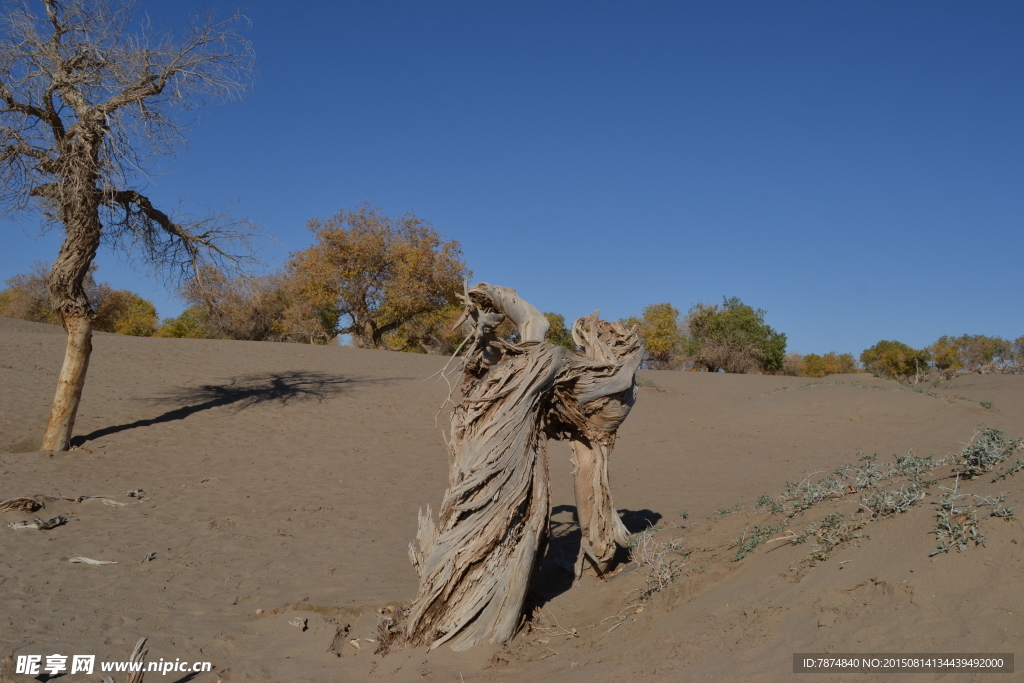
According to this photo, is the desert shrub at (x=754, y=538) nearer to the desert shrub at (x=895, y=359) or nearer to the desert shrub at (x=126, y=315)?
the desert shrub at (x=126, y=315)

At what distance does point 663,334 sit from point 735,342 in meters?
4.43

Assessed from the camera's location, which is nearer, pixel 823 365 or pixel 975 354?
pixel 975 354

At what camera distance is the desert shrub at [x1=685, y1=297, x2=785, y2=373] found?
129 ft

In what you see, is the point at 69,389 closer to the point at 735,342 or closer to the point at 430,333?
the point at 430,333

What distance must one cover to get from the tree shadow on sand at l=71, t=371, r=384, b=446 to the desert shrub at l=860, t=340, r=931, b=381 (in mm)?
37774

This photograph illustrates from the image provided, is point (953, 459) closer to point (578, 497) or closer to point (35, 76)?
point (578, 497)

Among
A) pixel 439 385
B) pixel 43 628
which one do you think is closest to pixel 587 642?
pixel 43 628

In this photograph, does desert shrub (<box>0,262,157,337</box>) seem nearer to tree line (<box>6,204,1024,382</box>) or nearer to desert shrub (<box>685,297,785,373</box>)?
tree line (<box>6,204,1024,382</box>)

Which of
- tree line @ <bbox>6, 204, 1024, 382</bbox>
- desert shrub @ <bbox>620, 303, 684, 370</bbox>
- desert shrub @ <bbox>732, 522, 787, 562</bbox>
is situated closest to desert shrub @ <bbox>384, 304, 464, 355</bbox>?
tree line @ <bbox>6, 204, 1024, 382</bbox>

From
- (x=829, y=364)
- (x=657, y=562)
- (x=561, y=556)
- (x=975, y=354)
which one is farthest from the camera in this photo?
(x=829, y=364)

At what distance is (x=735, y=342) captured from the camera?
39438 millimetres

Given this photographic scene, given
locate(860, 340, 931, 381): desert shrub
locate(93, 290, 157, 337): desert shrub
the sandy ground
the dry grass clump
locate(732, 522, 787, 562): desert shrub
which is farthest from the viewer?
locate(860, 340, 931, 381): desert shrub

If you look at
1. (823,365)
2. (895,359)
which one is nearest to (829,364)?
(823,365)

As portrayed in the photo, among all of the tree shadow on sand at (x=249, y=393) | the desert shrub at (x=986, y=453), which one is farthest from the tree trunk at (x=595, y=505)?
the tree shadow on sand at (x=249, y=393)
